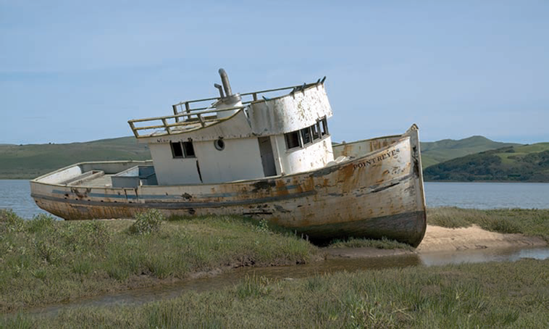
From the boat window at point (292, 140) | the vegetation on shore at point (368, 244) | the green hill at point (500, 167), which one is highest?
the boat window at point (292, 140)

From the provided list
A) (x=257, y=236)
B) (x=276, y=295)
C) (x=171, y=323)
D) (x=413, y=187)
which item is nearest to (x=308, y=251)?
(x=257, y=236)

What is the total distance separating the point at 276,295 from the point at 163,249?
4459 millimetres

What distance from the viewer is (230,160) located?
53.5ft

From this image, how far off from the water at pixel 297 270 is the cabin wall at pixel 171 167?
16.2ft

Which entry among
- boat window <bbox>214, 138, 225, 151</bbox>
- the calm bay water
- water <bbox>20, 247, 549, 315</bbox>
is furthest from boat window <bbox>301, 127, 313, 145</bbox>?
the calm bay water

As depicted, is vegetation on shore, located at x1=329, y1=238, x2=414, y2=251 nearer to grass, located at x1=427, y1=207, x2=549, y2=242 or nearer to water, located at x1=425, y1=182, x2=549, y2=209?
grass, located at x1=427, y1=207, x2=549, y2=242

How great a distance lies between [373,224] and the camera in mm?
14891

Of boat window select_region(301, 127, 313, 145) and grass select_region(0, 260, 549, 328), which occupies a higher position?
boat window select_region(301, 127, 313, 145)

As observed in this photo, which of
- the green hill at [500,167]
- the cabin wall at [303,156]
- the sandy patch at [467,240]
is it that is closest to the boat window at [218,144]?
the cabin wall at [303,156]

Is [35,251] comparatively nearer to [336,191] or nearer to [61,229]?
[61,229]

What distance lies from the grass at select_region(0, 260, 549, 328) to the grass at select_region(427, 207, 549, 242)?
22.3 ft

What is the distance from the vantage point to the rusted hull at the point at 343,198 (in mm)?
14477

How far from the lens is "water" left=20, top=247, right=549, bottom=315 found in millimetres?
10344

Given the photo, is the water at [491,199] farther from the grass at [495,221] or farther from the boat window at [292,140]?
the boat window at [292,140]
